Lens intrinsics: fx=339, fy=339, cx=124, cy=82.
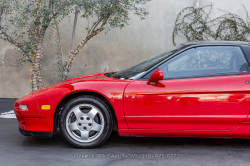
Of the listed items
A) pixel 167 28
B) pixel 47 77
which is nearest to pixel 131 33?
pixel 167 28

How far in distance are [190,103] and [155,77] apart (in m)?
0.51

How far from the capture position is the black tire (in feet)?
13.5

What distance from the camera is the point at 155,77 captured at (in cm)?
399

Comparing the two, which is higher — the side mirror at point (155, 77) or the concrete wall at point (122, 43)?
the concrete wall at point (122, 43)

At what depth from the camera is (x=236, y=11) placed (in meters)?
8.96

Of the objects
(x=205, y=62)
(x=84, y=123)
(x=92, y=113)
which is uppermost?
(x=205, y=62)

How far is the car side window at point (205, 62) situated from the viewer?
4.14 meters

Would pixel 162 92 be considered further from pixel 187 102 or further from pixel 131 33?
pixel 131 33

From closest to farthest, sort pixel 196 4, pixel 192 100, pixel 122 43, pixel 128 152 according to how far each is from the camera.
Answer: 1. pixel 192 100
2. pixel 128 152
3. pixel 196 4
4. pixel 122 43

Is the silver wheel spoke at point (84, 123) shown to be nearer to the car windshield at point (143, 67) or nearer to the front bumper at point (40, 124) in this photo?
the front bumper at point (40, 124)

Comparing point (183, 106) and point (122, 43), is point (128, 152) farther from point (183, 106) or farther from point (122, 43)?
point (122, 43)

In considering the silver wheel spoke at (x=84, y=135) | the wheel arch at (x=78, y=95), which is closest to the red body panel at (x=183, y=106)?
the wheel arch at (x=78, y=95)

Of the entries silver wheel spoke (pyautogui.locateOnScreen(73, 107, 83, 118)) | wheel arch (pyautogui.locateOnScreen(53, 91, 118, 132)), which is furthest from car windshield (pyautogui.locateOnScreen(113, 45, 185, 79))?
silver wheel spoke (pyautogui.locateOnScreen(73, 107, 83, 118))

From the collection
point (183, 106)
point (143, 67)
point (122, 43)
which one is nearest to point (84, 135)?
point (143, 67)
